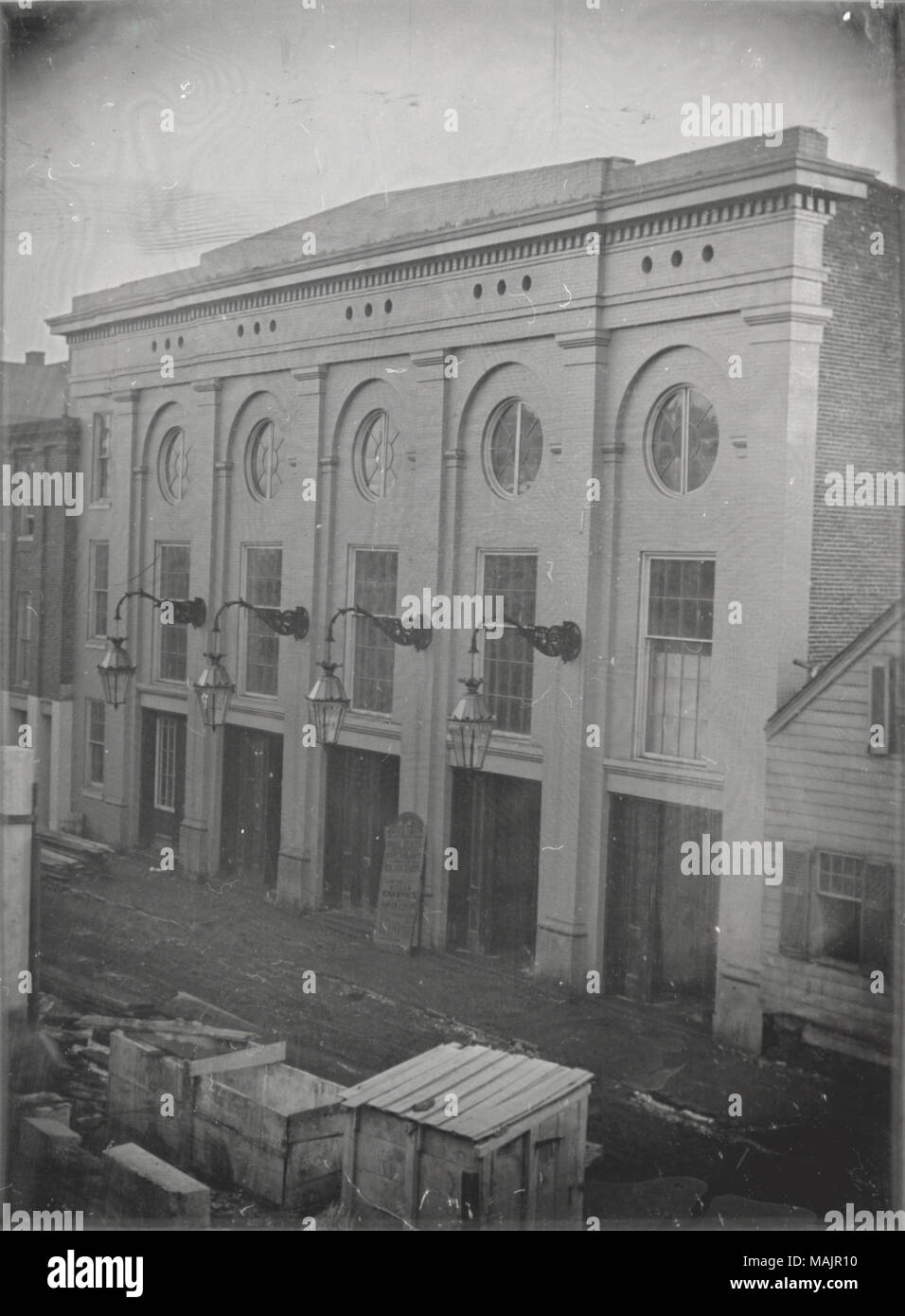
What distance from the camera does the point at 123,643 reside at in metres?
7.88

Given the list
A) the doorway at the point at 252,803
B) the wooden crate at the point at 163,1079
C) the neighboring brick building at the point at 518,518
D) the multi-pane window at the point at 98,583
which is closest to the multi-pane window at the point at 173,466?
the neighboring brick building at the point at 518,518

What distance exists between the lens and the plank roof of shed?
636 cm

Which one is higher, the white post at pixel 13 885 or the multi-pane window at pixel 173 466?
the multi-pane window at pixel 173 466

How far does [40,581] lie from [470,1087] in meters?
4.14

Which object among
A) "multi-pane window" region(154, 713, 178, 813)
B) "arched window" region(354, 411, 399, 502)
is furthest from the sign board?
"arched window" region(354, 411, 399, 502)

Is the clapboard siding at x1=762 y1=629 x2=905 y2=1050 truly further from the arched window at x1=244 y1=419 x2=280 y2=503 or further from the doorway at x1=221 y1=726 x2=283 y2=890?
the arched window at x1=244 y1=419 x2=280 y2=503

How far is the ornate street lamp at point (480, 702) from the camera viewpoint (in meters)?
6.97

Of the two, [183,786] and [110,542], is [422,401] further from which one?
[183,786]

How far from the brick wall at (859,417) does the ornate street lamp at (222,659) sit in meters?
3.22

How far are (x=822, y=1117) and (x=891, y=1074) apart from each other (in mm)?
461

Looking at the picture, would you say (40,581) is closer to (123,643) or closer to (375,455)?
(123,643)

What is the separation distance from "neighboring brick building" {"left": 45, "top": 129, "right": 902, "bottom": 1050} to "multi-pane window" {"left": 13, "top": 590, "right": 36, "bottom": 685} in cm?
37

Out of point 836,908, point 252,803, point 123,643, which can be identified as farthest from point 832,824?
point 123,643

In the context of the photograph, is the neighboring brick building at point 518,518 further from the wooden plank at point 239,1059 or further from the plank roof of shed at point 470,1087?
the wooden plank at point 239,1059
